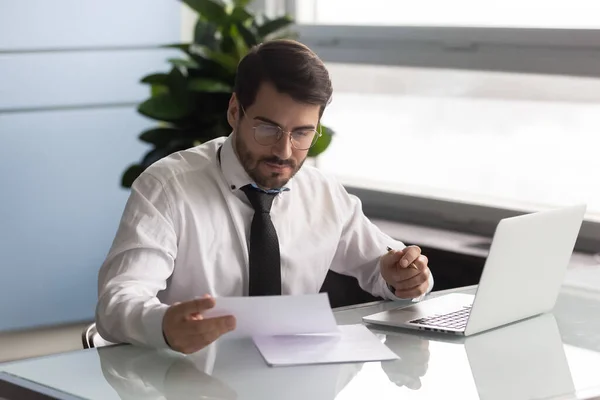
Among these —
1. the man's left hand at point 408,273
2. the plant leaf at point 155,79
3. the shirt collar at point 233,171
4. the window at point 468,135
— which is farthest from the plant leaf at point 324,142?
the man's left hand at point 408,273

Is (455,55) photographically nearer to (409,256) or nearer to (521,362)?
(409,256)

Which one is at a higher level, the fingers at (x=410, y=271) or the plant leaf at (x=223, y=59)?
the plant leaf at (x=223, y=59)

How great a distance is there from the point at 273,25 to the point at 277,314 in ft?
7.40

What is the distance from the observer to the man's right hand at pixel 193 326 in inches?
73.8

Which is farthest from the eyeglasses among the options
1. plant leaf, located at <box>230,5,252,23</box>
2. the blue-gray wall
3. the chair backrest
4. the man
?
the blue-gray wall

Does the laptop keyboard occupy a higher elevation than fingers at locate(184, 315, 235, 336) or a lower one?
lower

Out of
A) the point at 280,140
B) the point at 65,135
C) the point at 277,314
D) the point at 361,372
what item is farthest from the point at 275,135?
the point at 65,135

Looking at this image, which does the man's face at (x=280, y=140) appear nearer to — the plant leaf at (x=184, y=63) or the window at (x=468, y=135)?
the window at (x=468, y=135)

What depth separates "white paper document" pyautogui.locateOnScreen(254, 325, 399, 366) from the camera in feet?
6.40

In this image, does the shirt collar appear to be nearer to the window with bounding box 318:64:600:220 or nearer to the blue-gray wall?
the window with bounding box 318:64:600:220

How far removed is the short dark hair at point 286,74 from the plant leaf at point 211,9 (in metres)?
1.56

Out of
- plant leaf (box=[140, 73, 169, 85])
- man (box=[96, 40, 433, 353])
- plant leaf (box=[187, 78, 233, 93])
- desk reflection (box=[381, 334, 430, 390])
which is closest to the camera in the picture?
desk reflection (box=[381, 334, 430, 390])

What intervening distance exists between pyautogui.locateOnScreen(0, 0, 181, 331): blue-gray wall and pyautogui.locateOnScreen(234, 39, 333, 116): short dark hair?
2.03m

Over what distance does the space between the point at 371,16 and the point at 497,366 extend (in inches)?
101
